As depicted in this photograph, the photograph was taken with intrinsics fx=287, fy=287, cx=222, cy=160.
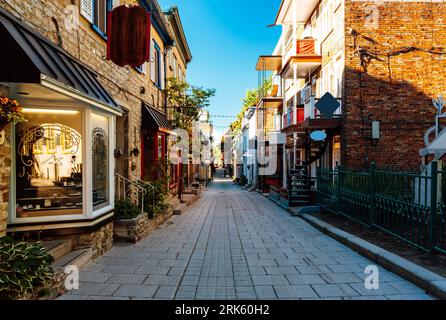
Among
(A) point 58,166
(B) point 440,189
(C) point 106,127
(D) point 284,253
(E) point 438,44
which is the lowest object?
(D) point 284,253

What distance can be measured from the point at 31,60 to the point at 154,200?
5.47 m

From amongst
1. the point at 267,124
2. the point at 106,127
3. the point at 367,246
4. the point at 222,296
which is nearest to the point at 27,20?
the point at 106,127

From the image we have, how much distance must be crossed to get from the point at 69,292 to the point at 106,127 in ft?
11.1

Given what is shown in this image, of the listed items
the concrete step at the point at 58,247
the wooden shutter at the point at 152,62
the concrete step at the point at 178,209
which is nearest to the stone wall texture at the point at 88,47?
the wooden shutter at the point at 152,62

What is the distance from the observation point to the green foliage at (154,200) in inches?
320

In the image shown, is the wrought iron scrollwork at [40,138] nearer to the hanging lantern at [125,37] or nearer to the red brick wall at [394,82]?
the hanging lantern at [125,37]

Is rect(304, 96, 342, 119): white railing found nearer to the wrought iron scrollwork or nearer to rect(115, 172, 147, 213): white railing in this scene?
rect(115, 172, 147, 213): white railing

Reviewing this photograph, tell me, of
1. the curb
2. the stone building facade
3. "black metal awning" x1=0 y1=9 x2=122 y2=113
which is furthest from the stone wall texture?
the curb

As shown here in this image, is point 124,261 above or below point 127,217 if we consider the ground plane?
below

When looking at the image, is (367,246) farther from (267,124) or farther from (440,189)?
(267,124)

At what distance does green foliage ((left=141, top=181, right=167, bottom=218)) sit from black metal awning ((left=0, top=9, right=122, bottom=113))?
392 cm

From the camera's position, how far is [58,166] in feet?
17.7

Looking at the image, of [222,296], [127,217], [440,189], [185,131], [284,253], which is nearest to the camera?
[222,296]

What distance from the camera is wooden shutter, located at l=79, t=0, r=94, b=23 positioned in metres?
6.15
